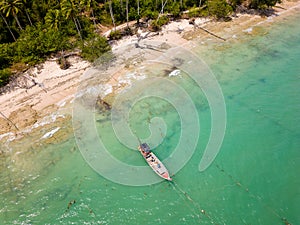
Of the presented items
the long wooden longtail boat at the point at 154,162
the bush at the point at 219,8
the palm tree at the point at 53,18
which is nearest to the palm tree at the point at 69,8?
the palm tree at the point at 53,18

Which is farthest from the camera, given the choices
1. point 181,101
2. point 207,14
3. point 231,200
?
point 207,14

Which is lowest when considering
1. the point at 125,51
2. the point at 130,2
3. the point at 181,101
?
the point at 181,101

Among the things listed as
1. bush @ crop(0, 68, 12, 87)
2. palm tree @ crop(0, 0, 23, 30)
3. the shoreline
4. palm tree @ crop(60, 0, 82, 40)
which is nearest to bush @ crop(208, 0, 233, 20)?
the shoreline

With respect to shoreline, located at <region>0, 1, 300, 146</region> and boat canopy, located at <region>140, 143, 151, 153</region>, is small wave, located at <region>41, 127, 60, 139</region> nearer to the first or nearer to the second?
shoreline, located at <region>0, 1, 300, 146</region>

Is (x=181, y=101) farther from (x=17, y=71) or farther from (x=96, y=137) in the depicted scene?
(x=17, y=71)

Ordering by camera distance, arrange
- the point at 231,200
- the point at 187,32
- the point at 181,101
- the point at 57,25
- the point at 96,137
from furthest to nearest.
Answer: the point at 187,32, the point at 57,25, the point at 181,101, the point at 96,137, the point at 231,200

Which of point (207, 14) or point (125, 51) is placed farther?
point (207, 14)

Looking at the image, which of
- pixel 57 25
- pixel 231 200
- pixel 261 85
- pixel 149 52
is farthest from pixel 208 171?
pixel 57 25
